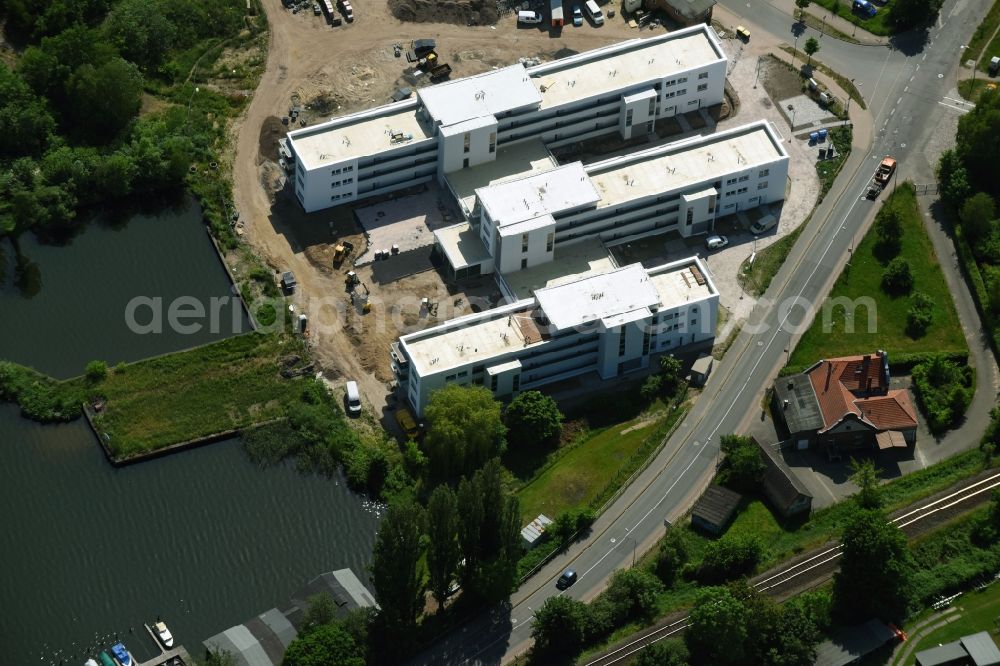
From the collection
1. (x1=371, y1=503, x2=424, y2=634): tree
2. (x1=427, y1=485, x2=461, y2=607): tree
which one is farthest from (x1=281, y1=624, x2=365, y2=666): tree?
(x1=427, y1=485, x2=461, y2=607): tree

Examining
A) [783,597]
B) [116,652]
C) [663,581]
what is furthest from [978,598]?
[116,652]

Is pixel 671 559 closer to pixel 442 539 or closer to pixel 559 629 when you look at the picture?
pixel 559 629

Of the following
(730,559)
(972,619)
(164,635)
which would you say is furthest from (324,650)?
(972,619)

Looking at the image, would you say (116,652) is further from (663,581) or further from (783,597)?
(783,597)

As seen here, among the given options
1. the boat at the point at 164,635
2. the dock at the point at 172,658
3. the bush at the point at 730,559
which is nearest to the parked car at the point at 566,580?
the bush at the point at 730,559

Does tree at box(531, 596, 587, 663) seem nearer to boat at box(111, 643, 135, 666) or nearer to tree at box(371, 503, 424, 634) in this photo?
tree at box(371, 503, 424, 634)

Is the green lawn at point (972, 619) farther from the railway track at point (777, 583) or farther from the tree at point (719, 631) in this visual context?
the tree at point (719, 631)
